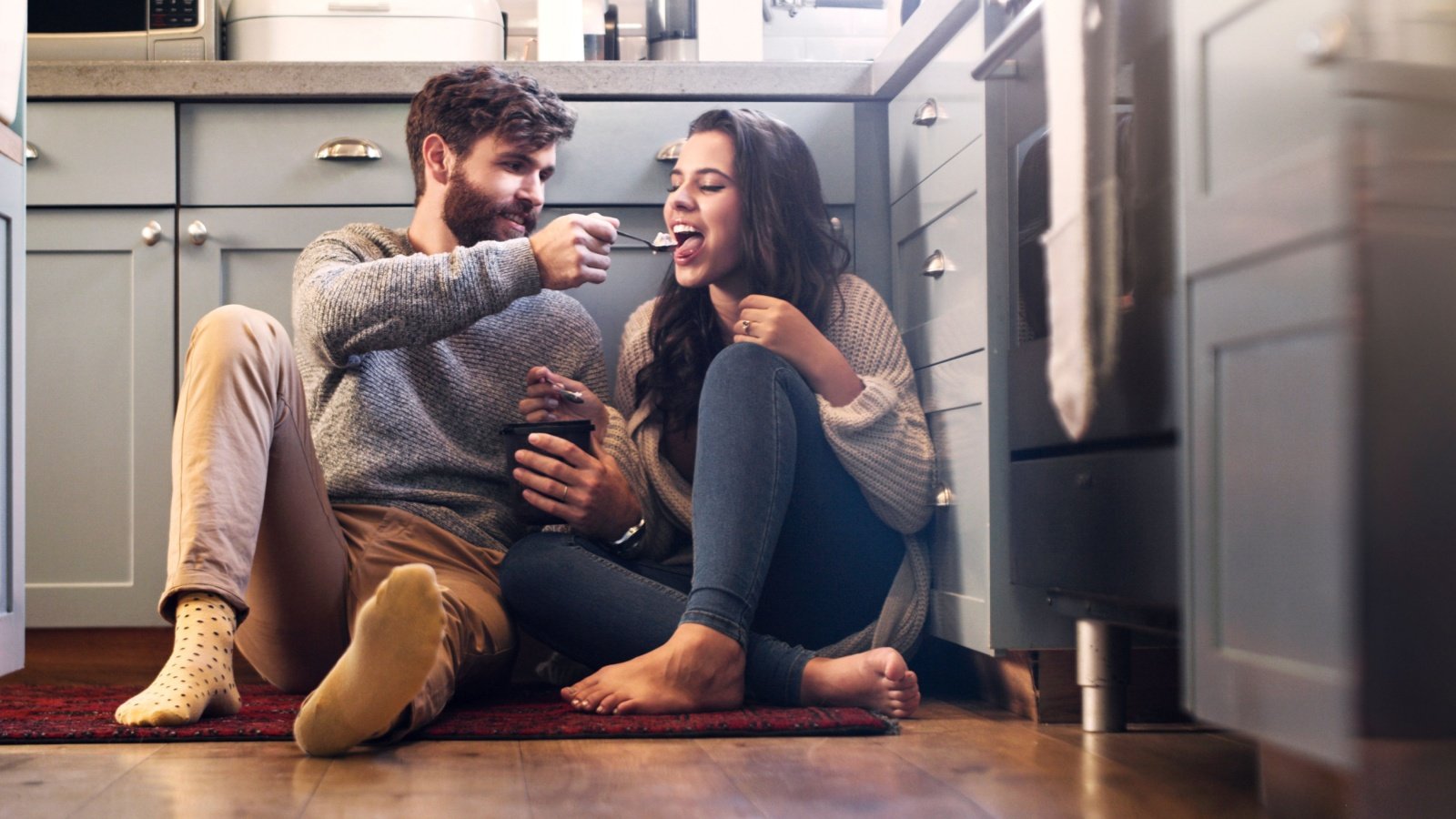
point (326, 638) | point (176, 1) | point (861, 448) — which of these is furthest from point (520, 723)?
point (176, 1)

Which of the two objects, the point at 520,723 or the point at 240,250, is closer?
the point at 520,723

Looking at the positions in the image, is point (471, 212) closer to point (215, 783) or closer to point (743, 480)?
point (743, 480)

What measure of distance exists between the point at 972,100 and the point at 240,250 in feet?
3.49

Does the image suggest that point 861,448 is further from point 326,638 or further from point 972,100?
point 326,638

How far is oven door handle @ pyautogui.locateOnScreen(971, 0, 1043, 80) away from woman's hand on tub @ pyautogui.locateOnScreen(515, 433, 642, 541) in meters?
0.62

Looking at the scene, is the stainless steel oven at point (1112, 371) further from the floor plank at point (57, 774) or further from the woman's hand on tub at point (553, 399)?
the floor plank at point (57, 774)

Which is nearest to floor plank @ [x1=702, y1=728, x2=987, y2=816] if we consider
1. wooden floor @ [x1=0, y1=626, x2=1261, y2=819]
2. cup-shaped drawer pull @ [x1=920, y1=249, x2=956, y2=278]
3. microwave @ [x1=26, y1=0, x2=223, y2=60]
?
wooden floor @ [x1=0, y1=626, x2=1261, y2=819]

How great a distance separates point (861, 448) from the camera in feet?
5.02

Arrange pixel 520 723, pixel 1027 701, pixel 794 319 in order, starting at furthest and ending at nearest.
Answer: pixel 794 319
pixel 1027 701
pixel 520 723

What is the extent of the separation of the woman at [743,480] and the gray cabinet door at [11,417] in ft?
1.91

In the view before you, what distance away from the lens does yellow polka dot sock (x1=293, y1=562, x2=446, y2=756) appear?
103 centimetres

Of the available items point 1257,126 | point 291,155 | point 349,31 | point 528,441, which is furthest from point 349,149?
point 1257,126

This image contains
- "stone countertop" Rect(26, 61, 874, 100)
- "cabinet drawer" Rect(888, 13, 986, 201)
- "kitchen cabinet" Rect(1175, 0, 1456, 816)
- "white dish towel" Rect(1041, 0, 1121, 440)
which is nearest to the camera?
"kitchen cabinet" Rect(1175, 0, 1456, 816)

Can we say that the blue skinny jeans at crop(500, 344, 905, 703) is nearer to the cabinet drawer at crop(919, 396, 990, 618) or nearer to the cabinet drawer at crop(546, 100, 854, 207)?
the cabinet drawer at crop(919, 396, 990, 618)
